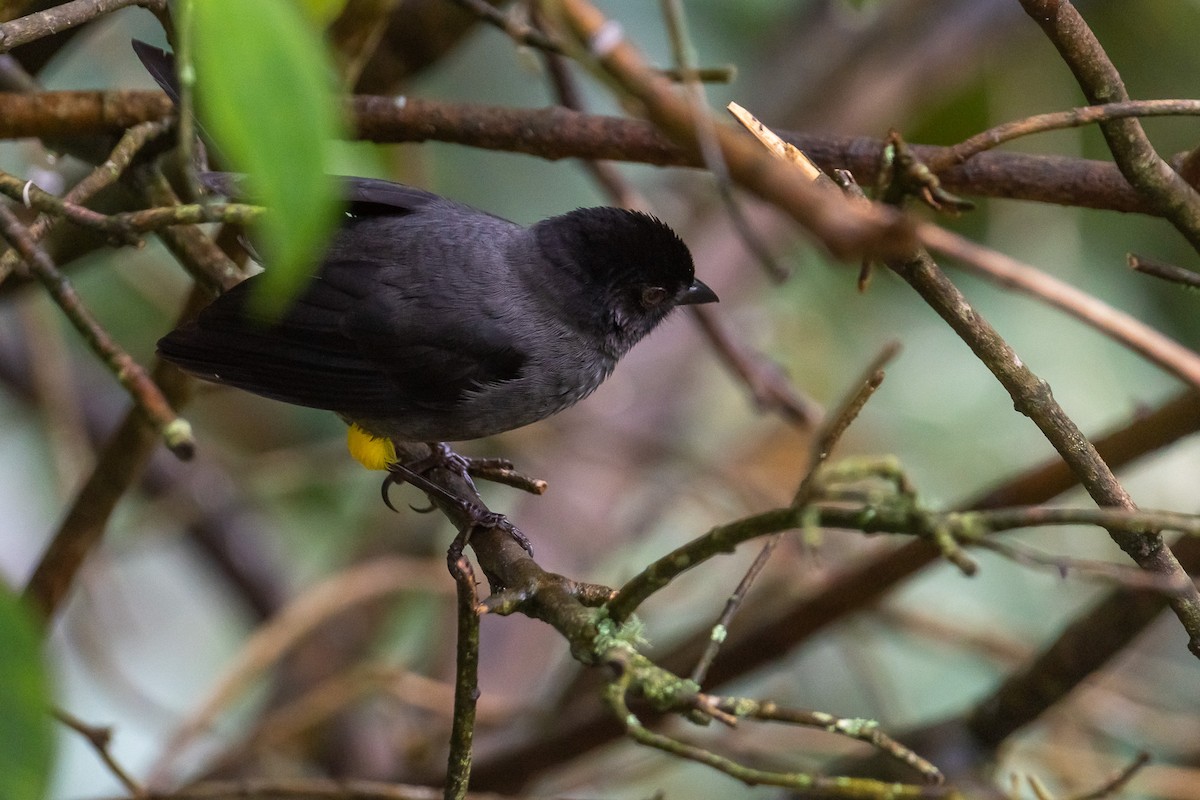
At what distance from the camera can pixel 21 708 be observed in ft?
2.67

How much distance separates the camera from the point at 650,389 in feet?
13.7

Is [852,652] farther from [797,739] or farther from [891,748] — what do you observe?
[891,748]

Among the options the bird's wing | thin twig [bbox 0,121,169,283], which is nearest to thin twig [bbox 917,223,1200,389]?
thin twig [bbox 0,121,169,283]

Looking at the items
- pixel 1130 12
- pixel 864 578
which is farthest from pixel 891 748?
pixel 1130 12

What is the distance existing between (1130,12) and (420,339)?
3.25 m

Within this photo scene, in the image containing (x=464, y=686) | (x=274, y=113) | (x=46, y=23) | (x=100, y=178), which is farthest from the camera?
(x=100, y=178)

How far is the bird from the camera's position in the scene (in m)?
2.21

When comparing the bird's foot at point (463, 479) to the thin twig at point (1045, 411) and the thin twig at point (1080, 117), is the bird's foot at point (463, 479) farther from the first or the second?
the thin twig at point (1080, 117)

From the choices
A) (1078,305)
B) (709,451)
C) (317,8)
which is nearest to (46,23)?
(317,8)

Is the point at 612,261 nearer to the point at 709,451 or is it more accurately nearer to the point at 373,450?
the point at 373,450

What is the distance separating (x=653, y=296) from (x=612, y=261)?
0.13 metres

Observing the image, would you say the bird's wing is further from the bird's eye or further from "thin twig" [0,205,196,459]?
"thin twig" [0,205,196,459]

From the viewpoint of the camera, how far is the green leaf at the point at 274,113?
74 cm

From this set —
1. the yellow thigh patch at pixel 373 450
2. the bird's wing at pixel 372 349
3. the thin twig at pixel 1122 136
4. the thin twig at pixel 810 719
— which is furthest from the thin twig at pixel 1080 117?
the yellow thigh patch at pixel 373 450
